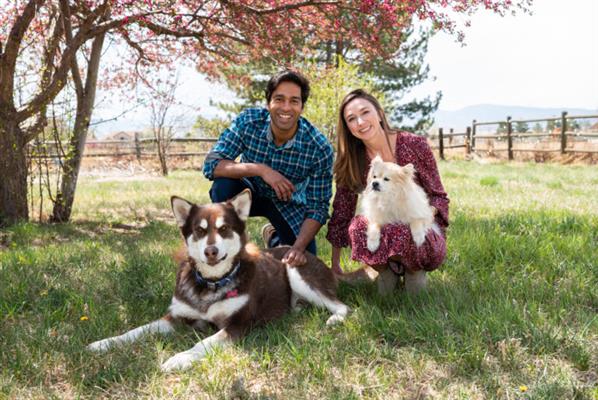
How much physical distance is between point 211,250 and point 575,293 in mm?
2703

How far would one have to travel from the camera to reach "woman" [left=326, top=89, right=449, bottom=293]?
3.69 metres

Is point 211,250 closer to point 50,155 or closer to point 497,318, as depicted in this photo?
point 497,318

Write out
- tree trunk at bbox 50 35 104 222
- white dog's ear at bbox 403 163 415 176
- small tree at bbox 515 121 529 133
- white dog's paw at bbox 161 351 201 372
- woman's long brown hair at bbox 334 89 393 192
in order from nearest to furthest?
white dog's paw at bbox 161 351 201 372 → white dog's ear at bbox 403 163 415 176 → woman's long brown hair at bbox 334 89 393 192 → tree trunk at bbox 50 35 104 222 → small tree at bbox 515 121 529 133

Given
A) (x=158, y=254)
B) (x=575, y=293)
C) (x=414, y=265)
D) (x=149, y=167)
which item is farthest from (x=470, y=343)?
(x=149, y=167)

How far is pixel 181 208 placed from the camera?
339 centimetres

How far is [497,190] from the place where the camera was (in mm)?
9875

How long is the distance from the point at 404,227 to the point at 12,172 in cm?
591

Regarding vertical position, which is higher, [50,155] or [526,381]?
[50,155]

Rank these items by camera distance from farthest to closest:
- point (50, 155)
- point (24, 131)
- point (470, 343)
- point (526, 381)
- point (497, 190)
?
point (497, 190), point (50, 155), point (24, 131), point (470, 343), point (526, 381)

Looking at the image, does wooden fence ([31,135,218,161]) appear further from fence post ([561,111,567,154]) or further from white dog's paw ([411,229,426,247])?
white dog's paw ([411,229,426,247])

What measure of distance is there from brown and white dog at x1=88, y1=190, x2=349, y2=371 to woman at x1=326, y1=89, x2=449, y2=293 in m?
0.54

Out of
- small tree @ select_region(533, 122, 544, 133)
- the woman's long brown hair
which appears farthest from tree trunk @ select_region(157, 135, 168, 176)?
small tree @ select_region(533, 122, 544, 133)

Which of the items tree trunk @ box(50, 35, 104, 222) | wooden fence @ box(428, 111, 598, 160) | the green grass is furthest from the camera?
wooden fence @ box(428, 111, 598, 160)

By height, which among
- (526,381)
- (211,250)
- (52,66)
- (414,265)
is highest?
(52,66)
